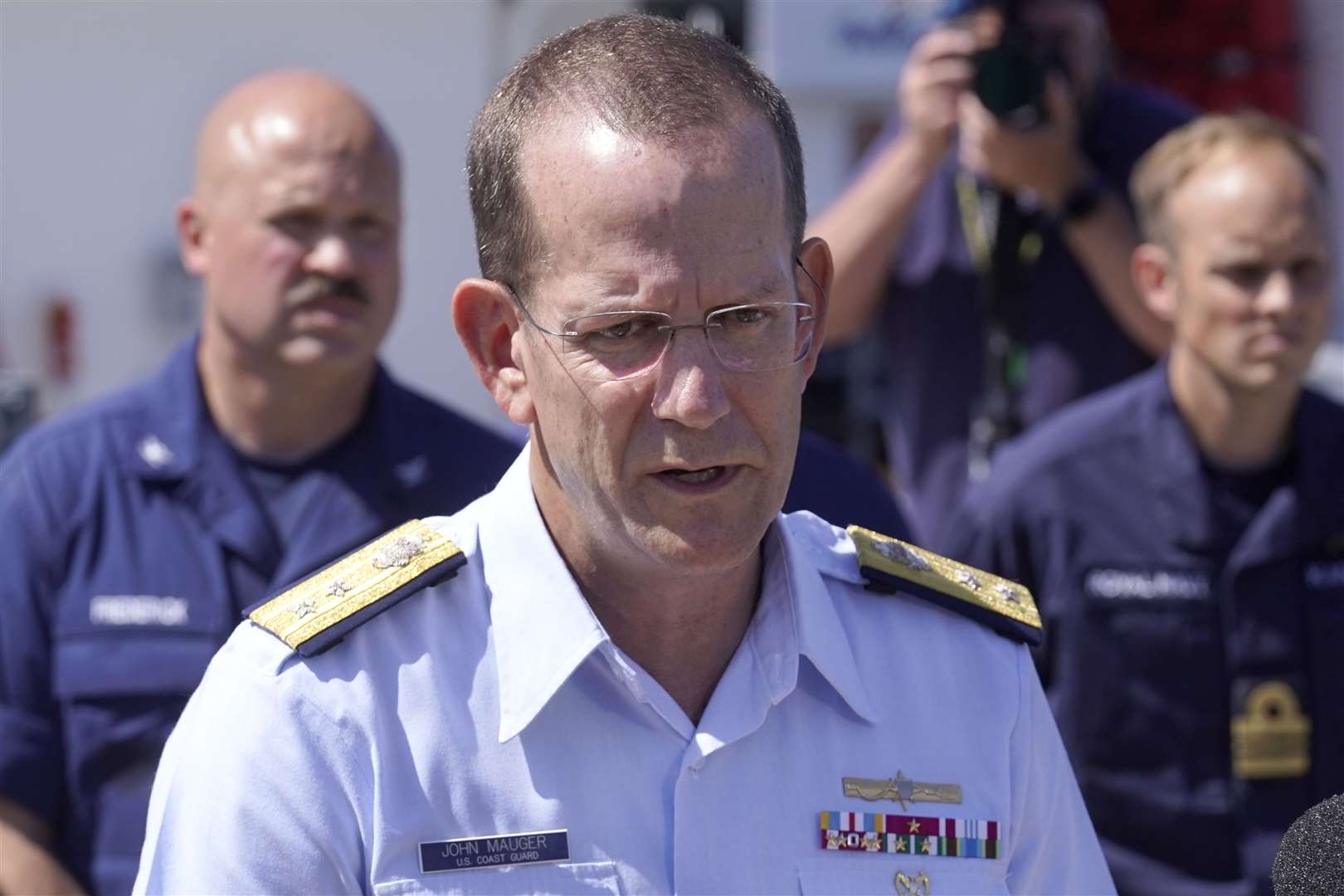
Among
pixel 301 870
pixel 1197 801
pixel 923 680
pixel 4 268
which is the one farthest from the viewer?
pixel 4 268

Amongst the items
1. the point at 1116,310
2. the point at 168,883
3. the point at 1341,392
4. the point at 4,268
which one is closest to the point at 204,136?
the point at 1116,310

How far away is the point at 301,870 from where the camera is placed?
159cm

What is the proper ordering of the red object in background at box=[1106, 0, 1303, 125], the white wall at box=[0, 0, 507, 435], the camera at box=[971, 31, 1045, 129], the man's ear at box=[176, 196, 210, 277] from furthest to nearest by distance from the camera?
1. the red object in background at box=[1106, 0, 1303, 125]
2. the white wall at box=[0, 0, 507, 435]
3. the camera at box=[971, 31, 1045, 129]
4. the man's ear at box=[176, 196, 210, 277]

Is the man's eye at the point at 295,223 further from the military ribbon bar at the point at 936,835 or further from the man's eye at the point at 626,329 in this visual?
the military ribbon bar at the point at 936,835

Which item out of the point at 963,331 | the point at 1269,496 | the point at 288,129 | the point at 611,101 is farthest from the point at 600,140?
the point at 963,331

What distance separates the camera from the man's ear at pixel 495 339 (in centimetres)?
178

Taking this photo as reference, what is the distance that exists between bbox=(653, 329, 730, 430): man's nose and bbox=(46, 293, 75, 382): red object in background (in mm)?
4356

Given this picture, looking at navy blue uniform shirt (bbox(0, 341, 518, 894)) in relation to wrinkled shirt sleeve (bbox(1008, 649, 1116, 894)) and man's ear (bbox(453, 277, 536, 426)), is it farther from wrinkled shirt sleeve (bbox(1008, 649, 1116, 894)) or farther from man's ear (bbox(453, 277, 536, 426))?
wrinkled shirt sleeve (bbox(1008, 649, 1116, 894))

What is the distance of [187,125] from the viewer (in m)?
5.58

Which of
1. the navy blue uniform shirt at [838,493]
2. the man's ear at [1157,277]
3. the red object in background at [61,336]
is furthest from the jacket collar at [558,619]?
the red object in background at [61,336]

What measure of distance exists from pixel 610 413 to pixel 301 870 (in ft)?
1.59

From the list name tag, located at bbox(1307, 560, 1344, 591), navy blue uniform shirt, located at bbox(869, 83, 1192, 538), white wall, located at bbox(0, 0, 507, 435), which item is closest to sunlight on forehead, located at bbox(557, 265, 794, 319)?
name tag, located at bbox(1307, 560, 1344, 591)

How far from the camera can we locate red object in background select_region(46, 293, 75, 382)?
5570mm

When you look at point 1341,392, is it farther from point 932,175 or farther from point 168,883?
point 168,883
